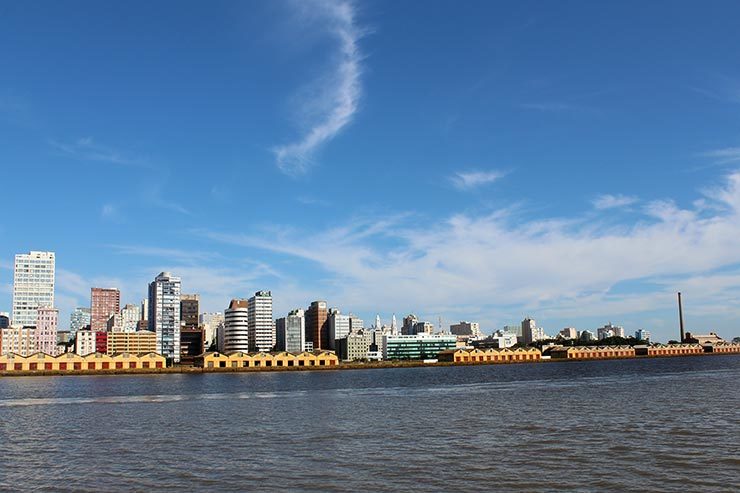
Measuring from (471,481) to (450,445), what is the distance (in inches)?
307

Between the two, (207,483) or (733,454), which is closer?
(207,483)

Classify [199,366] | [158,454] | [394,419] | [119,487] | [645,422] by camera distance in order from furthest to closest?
[199,366] < [394,419] < [645,422] < [158,454] < [119,487]

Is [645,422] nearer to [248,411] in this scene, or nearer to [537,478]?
[537,478]

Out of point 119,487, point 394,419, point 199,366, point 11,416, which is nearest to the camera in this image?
point 119,487

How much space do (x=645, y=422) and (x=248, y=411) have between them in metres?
27.8

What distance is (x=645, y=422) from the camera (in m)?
38.4

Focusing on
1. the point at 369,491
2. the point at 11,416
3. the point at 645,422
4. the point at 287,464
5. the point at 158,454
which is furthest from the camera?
the point at 11,416

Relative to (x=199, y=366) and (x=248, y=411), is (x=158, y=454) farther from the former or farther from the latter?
(x=199, y=366)

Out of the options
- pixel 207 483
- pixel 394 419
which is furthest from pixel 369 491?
pixel 394 419

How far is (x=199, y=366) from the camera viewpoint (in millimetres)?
178625

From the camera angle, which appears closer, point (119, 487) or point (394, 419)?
point (119, 487)

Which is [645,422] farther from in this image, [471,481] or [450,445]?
[471,481]

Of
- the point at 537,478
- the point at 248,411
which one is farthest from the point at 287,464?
the point at 248,411

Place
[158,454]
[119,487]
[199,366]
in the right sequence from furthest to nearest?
[199,366], [158,454], [119,487]
